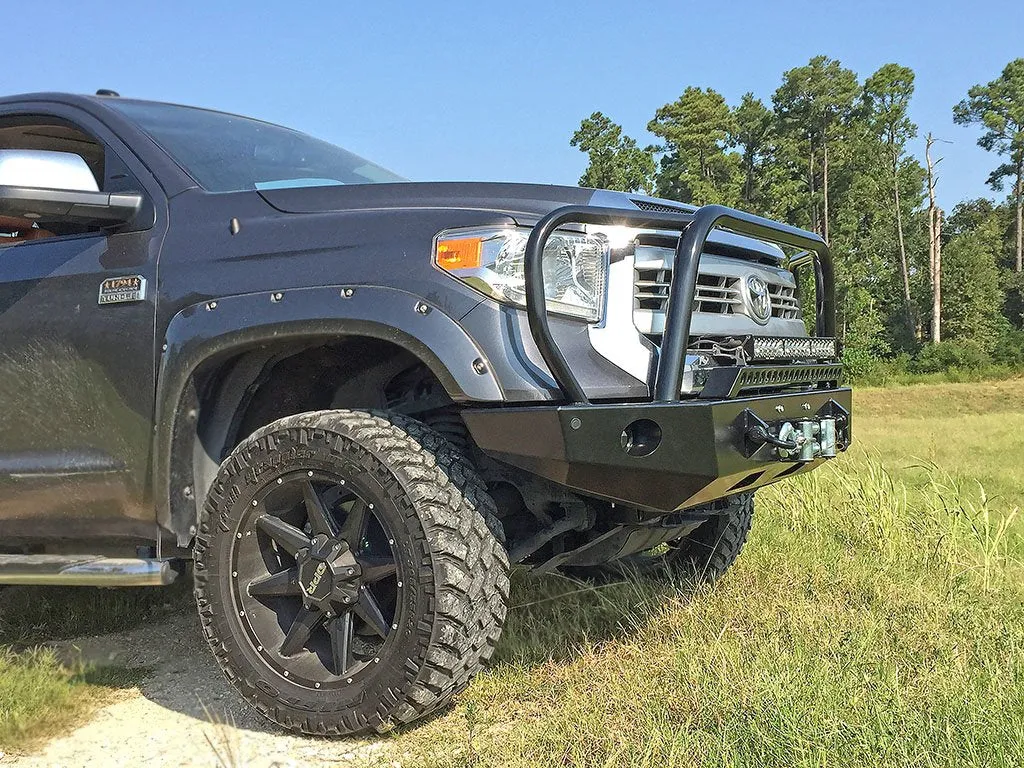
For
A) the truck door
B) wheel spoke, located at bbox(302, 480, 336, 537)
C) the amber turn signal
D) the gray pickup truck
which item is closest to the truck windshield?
the gray pickup truck

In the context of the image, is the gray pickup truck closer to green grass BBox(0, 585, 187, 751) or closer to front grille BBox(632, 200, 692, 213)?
front grille BBox(632, 200, 692, 213)

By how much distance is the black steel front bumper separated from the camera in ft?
7.58

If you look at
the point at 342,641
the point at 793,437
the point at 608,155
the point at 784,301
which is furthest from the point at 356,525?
the point at 608,155

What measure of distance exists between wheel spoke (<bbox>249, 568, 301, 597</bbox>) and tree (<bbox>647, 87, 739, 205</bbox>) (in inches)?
1680

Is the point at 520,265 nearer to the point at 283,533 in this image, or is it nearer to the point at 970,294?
the point at 283,533

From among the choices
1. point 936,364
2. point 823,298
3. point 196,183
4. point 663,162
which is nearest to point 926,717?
point 823,298

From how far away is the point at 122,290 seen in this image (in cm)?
290

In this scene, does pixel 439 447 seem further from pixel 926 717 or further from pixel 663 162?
pixel 663 162

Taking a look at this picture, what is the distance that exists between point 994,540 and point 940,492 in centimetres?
88

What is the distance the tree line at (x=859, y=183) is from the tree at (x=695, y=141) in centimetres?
7

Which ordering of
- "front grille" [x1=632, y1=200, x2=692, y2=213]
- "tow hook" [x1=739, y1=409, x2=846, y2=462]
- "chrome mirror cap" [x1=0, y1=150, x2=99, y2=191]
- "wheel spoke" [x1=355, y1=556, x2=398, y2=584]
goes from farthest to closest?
"chrome mirror cap" [x1=0, y1=150, x2=99, y2=191] → "front grille" [x1=632, y1=200, x2=692, y2=213] → "wheel spoke" [x1=355, y1=556, x2=398, y2=584] → "tow hook" [x1=739, y1=409, x2=846, y2=462]

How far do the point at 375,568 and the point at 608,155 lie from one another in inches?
1682

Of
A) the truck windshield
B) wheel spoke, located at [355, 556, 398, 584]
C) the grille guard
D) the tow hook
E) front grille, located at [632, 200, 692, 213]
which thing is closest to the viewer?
the grille guard

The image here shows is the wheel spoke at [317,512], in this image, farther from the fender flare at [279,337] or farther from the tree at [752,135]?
the tree at [752,135]
